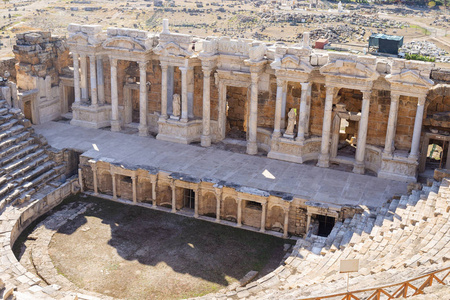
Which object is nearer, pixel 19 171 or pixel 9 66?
pixel 19 171

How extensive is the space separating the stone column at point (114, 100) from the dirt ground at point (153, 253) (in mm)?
6372

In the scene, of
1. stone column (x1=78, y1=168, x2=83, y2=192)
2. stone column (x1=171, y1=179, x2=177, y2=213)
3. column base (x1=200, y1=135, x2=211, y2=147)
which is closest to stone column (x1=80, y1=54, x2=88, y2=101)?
stone column (x1=78, y1=168, x2=83, y2=192)

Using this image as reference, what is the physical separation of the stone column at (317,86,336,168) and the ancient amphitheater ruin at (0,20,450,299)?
61 mm

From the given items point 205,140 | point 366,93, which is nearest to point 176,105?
point 205,140

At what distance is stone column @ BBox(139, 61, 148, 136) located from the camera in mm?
29156

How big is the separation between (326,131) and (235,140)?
4994 millimetres

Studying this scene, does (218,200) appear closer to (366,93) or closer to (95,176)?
(95,176)

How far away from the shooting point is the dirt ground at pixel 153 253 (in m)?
20.1

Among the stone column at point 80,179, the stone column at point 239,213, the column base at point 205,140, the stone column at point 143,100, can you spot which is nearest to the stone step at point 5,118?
the stone column at point 80,179

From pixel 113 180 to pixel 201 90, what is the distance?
21.8 feet

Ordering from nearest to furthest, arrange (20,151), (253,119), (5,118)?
(20,151) < (5,118) < (253,119)

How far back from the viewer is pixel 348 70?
25.0 metres

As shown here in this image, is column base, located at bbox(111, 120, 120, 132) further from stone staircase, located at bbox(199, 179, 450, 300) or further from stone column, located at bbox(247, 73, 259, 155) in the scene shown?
stone staircase, located at bbox(199, 179, 450, 300)

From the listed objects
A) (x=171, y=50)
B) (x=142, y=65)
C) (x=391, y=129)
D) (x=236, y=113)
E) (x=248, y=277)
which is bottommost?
(x=248, y=277)
